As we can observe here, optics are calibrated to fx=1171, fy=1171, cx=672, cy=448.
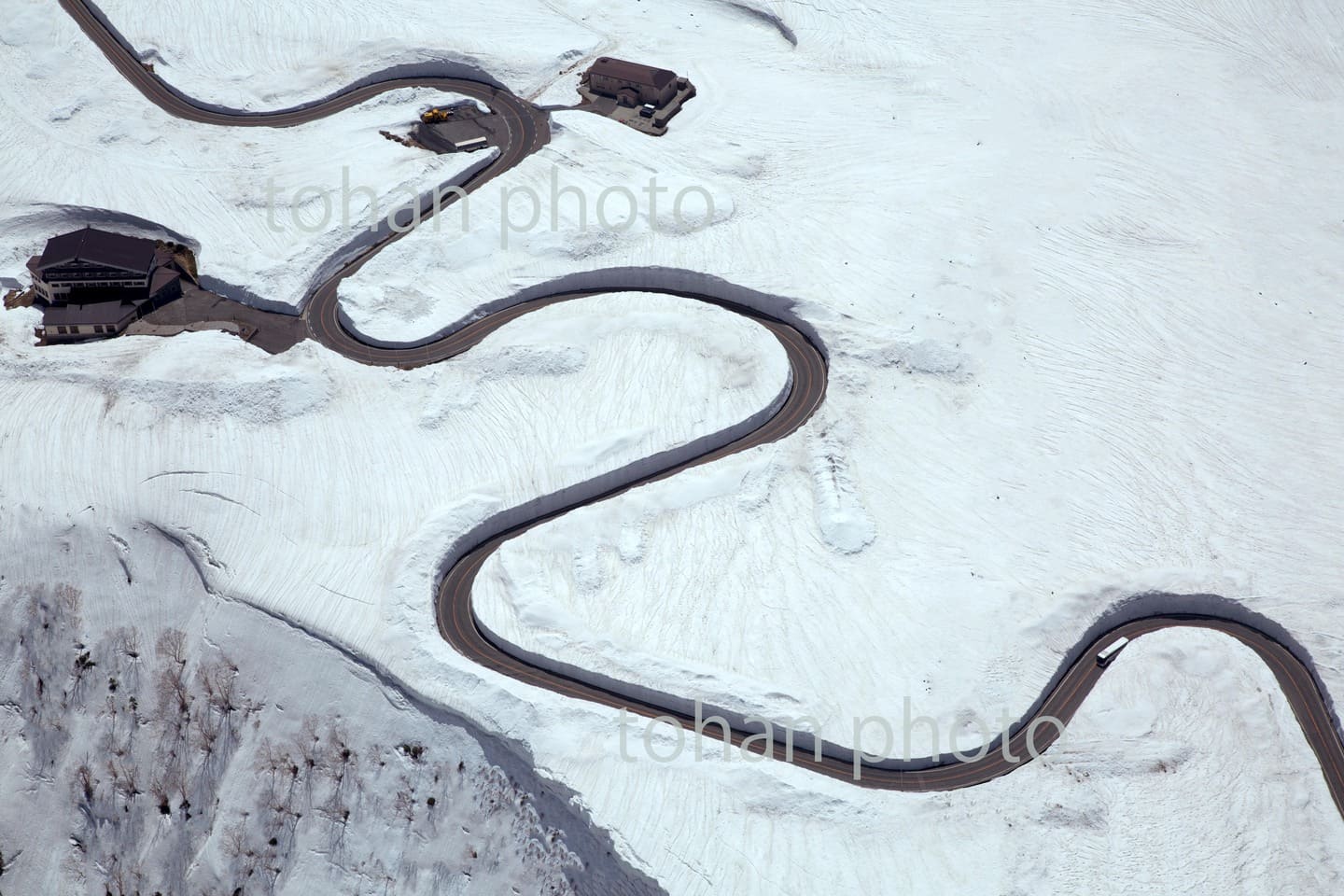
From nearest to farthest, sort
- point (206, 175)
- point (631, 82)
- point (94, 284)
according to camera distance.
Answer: point (94, 284), point (206, 175), point (631, 82)

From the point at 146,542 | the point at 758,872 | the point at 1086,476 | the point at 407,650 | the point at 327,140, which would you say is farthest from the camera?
the point at 327,140

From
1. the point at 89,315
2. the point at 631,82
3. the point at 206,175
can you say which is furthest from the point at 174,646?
the point at 631,82

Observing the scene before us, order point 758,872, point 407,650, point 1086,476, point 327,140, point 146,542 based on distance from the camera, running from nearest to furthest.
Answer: point 758,872 < point 407,650 < point 146,542 < point 1086,476 < point 327,140

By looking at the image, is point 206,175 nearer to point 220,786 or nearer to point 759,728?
point 220,786

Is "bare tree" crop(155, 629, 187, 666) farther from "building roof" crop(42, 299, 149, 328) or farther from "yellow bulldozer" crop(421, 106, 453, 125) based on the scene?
"yellow bulldozer" crop(421, 106, 453, 125)

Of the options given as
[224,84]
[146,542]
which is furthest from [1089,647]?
[224,84]

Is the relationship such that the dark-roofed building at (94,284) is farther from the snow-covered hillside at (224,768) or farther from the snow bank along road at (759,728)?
the snow-covered hillside at (224,768)

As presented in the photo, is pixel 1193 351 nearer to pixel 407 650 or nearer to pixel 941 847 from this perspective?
pixel 941 847

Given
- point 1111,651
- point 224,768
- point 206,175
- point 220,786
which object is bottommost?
point 220,786
